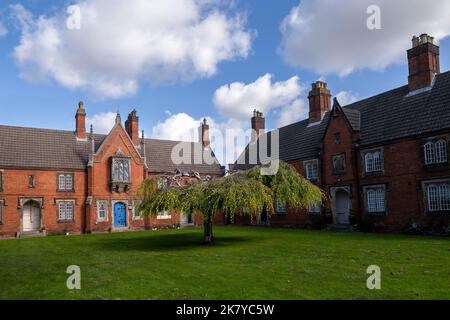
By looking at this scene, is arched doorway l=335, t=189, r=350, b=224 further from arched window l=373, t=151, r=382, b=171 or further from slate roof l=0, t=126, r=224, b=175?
slate roof l=0, t=126, r=224, b=175

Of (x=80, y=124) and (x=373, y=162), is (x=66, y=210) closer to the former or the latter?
(x=80, y=124)

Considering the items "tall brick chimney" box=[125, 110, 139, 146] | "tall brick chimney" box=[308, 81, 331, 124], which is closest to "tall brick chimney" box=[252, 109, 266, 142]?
"tall brick chimney" box=[308, 81, 331, 124]

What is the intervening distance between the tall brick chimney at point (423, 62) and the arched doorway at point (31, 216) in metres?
32.7

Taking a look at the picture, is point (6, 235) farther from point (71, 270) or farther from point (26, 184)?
point (71, 270)

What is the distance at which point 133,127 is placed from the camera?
42.6 metres

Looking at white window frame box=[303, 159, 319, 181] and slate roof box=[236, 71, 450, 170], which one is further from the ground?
slate roof box=[236, 71, 450, 170]

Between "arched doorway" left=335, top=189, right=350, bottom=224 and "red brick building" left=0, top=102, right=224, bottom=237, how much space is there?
14.2 meters

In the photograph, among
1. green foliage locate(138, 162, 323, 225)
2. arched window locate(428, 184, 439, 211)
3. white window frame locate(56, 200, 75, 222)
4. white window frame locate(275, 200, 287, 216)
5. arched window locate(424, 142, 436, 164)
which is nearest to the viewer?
green foliage locate(138, 162, 323, 225)

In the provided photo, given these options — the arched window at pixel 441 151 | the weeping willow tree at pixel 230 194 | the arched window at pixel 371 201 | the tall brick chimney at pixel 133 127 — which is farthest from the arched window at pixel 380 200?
the tall brick chimney at pixel 133 127

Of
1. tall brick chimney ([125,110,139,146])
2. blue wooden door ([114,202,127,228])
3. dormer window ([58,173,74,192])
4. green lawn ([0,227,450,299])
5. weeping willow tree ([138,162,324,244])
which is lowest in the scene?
green lawn ([0,227,450,299])

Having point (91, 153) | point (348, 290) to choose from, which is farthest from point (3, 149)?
point (348, 290)

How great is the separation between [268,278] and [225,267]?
7.83ft

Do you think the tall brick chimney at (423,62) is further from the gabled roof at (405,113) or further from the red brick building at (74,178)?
the red brick building at (74,178)

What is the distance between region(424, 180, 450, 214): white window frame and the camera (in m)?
25.0
